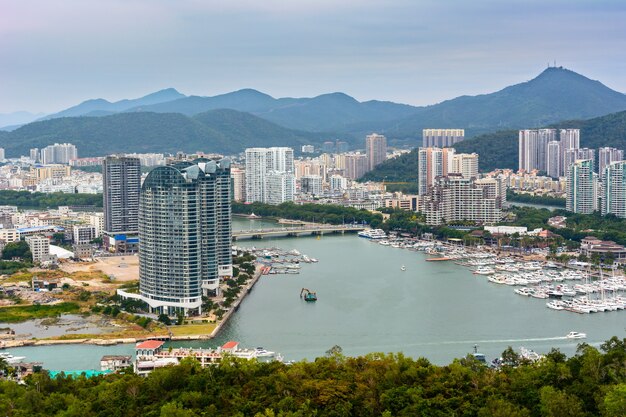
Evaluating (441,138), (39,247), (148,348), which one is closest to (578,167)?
(39,247)

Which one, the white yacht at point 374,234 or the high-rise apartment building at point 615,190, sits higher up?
the high-rise apartment building at point 615,190

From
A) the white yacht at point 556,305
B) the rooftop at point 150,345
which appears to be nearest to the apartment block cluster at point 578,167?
the white yacht at point 556,305

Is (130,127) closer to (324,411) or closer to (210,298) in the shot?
(210,298)

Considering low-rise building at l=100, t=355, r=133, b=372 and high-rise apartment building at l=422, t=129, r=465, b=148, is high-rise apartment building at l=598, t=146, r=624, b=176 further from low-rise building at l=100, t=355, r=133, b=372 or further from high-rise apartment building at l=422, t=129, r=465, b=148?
low-rise building at l=100, t=355, r=133, b=372

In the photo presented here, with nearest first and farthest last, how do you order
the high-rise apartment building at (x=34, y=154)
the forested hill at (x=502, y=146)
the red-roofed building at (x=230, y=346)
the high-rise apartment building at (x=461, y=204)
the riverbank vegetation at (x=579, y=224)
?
the red-roofed building at (x=230, y=346) → the riverbank vegetation at (x=579, y=224) → the high-rise apartment building at (x=461, y=204) → the forested hill at (x=502, y=146) → the high-rise apartment building at (x=34, y=154)

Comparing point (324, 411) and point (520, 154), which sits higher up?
point (520, 154)

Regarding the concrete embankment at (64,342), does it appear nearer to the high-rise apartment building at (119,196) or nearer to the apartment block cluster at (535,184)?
the high-rise apartment building at (119,196)

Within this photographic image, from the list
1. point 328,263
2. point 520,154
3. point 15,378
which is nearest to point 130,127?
point 520,154

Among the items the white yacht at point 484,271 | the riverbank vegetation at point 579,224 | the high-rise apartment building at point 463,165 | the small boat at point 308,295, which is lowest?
the small boat at point 308,295

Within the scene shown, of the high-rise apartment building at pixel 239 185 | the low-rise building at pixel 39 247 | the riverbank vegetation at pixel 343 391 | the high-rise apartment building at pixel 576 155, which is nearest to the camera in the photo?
the riverbank vegetation at pixel 343 391
